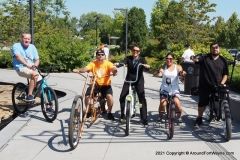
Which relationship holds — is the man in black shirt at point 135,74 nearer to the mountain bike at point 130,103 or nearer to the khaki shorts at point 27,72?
the mountain bike at point 130,103

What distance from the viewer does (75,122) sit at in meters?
7.04

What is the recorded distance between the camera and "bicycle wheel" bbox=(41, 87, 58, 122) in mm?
8922

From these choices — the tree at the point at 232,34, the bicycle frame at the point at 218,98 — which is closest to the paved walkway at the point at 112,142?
the bicycle frame at the point at 218,98

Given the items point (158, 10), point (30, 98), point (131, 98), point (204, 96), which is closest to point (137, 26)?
point (158, 10)

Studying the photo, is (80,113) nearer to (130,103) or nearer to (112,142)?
(112,142)

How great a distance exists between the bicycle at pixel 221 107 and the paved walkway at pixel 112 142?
0.73ft

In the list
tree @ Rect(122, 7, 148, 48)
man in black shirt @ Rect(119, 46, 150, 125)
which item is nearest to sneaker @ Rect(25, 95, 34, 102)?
man in black shirt @ Rect(119, 46, 150, 125)

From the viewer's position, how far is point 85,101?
839cm

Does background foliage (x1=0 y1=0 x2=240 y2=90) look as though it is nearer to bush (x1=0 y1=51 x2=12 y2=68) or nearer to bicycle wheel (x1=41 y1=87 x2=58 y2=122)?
bush (x1=0 y1=51 x2=12 y2=68)

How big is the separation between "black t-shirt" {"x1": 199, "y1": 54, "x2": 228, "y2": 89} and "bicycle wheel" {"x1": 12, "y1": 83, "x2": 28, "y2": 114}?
3677mm

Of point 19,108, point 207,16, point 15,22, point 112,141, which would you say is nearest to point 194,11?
point 207,16

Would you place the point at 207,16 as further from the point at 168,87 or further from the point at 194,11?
the point at 168,87

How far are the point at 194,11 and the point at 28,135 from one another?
1038 inches

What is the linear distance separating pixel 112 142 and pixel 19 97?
3020 millimetres
